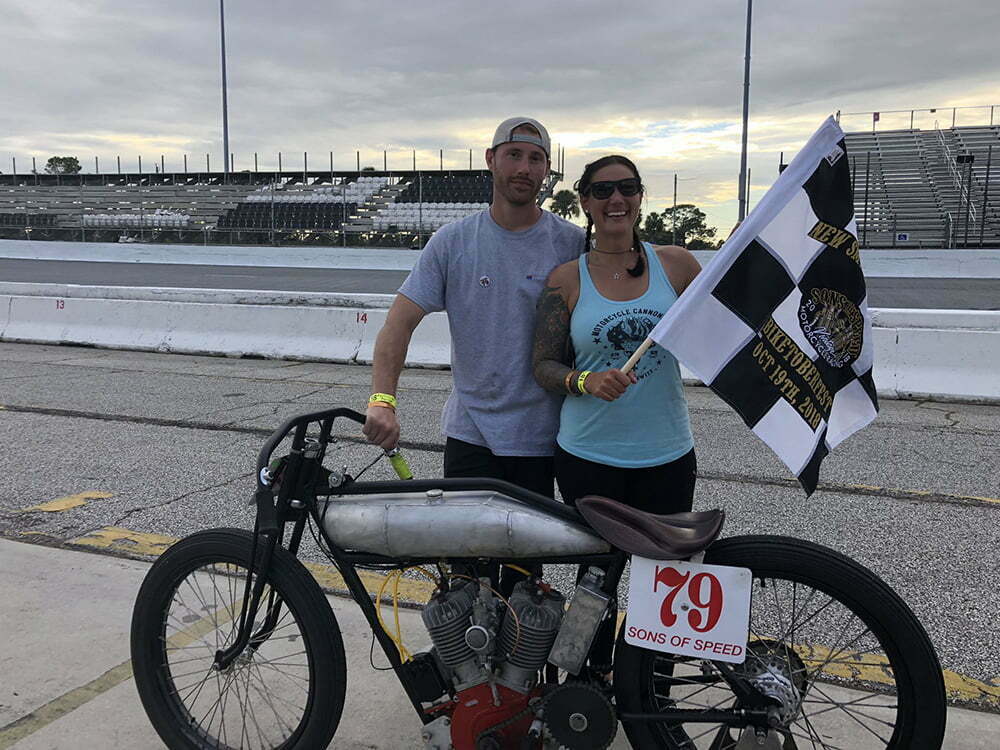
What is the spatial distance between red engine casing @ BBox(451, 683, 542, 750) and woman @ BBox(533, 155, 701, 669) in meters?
0.64

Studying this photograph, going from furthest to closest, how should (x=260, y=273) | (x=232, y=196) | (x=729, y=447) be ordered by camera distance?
1. (x=232, y=196)
2. (x=260, y=273)
3. (x=729, y=447)

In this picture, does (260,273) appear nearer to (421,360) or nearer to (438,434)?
(421,360)

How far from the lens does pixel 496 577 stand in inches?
97.3

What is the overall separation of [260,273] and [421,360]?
1475 centimetres

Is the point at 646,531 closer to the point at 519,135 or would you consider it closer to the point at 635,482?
the point at 635,482

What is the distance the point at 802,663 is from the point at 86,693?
2.43m

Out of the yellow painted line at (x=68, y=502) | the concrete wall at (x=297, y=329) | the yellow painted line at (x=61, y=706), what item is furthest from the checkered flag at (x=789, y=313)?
the concrete wall at (x=297, y=329)

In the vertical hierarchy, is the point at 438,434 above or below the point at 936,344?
below

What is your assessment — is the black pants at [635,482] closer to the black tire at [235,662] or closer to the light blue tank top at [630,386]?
the light blue tank top at [630,386]

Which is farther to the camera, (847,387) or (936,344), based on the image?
(936,344)

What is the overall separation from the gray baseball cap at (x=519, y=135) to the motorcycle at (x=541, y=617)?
1.04m

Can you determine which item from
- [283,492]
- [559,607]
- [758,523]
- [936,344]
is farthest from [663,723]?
[936,344]

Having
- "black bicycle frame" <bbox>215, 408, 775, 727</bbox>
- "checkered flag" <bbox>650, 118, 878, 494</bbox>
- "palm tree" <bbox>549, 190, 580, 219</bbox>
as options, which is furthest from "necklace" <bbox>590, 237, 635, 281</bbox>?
"palm tree" <bbox>549, 190, 580, 219</bbox>

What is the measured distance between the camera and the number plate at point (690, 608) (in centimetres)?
213
